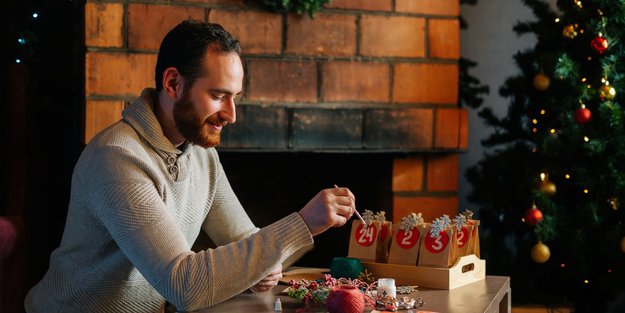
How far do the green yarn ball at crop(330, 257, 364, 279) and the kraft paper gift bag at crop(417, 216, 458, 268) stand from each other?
0.13 m

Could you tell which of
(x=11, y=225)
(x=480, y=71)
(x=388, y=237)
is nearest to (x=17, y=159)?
(x=11, y=225)

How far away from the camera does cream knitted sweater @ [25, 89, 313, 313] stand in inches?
54.9

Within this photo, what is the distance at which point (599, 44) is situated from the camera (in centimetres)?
260

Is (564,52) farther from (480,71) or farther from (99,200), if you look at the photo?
(99,200)

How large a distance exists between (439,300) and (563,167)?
56.2 inches

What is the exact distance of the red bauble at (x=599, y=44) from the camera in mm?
2599

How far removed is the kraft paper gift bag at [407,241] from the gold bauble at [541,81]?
127 centimetres

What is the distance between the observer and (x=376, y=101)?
270 centimetres

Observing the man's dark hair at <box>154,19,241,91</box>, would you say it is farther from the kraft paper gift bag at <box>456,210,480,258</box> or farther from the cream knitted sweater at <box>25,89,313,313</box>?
the kraft paper gift bag at <box>456,210,480,258</box>

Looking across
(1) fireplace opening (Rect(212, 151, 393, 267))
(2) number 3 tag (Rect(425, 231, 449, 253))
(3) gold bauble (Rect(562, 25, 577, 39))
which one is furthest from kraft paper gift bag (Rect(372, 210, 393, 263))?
(3) gold bauble (Rect(562, 25, 577, 39))

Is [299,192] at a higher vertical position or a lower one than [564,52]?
lower

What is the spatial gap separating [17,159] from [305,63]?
3.41ft

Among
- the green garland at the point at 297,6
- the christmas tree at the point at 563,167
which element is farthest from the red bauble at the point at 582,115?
the green garland at the point at 297,6

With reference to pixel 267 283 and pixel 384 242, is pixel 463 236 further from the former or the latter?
pixel 267 283
